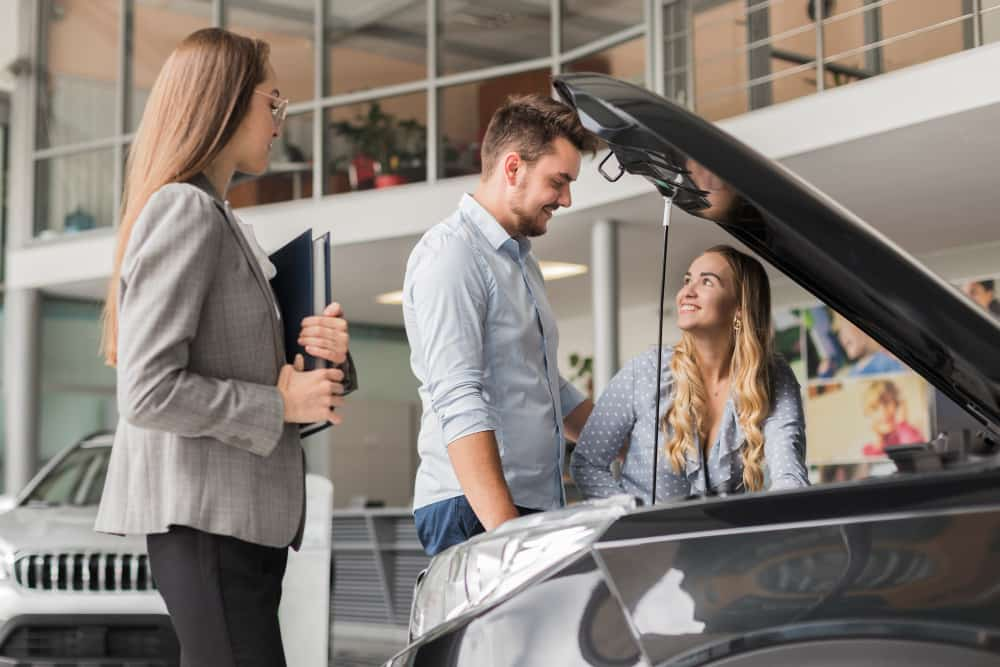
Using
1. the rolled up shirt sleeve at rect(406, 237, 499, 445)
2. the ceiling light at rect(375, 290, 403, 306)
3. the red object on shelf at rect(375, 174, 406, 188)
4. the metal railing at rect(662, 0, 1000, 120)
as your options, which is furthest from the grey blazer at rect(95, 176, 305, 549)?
the ceiling light at rect(375, 290, 403, 306)

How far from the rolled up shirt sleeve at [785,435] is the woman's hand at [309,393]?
3.50ft

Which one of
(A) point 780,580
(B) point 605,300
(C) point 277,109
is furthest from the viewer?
(B) point 605,300

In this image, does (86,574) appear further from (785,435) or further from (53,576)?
(785,435)

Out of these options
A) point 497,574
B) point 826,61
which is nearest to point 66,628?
point 497,574

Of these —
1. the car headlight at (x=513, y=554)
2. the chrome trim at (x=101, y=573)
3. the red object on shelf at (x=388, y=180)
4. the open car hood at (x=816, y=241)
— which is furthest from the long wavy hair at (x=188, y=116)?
the red object on shelf at (x=388, y=180)

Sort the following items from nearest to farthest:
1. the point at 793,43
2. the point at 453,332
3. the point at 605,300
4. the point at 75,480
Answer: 1. the point at 453,332
2. the point at 75,480
3. the point at 605,300
4. the point at 793,43

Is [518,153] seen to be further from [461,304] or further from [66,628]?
[66,628]

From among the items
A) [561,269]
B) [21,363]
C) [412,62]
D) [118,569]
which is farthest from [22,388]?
[118,569]

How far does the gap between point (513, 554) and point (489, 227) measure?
123 cm

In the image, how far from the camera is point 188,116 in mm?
1893

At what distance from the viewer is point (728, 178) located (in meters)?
1.45

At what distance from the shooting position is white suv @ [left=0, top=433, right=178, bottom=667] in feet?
18.2

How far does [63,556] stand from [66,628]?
1.07 feet

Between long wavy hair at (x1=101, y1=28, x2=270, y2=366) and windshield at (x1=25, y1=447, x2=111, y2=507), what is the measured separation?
17.1 feet
